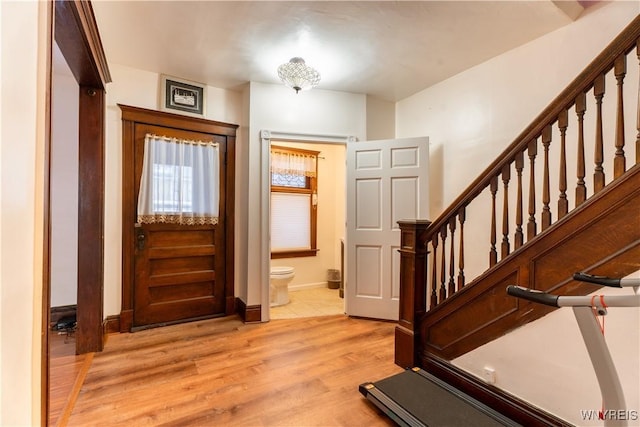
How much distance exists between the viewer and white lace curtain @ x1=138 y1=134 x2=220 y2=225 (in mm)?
3027

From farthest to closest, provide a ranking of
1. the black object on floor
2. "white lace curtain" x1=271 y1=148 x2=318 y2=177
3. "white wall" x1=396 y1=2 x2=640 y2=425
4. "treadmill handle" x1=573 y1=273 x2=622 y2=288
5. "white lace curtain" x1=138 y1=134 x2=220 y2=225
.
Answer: "white lace curtain" x1=271 y1=148 x2=318 y2=177
"white lace curtain" x1=138 y1=134 x2=220 y2=225
the black object on floor
"white wall" x1=396 y1=2 x2=640 y2=425
"treadmill handle" x1=573 y1=273 x2=622 y2=288

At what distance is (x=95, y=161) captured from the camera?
2.43m

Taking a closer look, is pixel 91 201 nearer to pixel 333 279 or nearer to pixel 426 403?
pixel 426 403

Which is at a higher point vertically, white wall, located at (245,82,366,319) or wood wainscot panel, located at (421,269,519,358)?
white wall, located at (245,82,366,319)

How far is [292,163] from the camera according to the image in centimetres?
476

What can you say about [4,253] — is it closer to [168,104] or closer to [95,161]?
[95,161]

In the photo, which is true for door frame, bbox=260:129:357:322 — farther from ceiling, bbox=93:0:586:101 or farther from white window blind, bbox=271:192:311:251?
white window blind, bbox=271:192:311:251

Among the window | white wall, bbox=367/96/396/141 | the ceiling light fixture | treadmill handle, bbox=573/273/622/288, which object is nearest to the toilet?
the window

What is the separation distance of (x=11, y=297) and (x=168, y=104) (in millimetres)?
2723

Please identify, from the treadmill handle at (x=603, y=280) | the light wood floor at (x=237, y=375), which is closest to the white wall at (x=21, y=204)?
the light wood floor at (x=237, y=375)

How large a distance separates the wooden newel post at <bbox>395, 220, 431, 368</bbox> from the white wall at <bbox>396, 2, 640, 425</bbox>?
A: 1.18ft

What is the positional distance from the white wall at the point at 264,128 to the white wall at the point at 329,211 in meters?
1.50

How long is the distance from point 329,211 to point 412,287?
300 centimetres

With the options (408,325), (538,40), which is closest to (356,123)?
(538,40)
